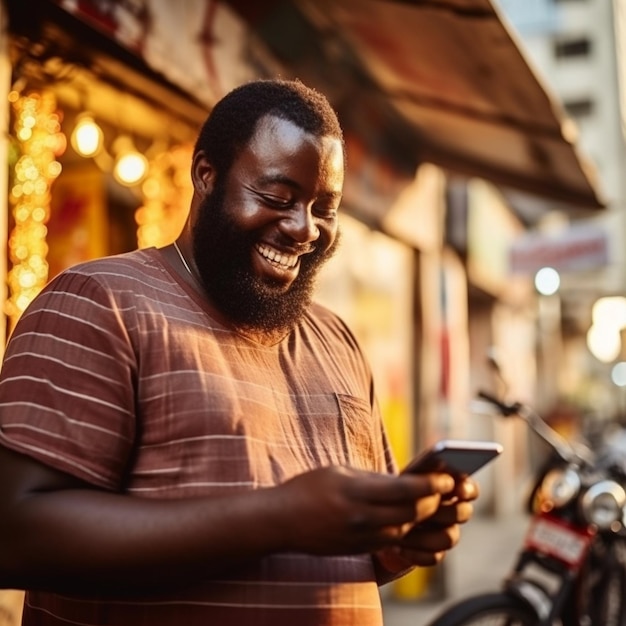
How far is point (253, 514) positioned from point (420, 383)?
643 centimetres

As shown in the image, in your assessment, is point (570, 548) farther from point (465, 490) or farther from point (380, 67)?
point (380, 67)

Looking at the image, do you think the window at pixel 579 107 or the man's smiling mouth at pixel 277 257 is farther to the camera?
the window at pixel 579 107

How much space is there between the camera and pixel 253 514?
3.86 ft

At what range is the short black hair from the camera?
147 cm

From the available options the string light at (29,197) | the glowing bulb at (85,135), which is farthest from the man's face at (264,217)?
the glowing bulb at (85,135)

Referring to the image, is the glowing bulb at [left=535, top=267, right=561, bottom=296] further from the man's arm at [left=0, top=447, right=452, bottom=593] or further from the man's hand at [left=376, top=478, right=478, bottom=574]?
the man's arm at [left=0, top=447, right=452, bottom=593]

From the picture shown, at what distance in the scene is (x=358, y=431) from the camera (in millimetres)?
1599

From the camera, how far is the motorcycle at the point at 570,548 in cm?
395

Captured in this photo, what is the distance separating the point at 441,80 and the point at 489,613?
132 inches

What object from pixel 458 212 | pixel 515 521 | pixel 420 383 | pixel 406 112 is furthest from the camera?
pixel 515 521

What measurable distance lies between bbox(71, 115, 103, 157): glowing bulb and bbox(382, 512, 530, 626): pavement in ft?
11.9

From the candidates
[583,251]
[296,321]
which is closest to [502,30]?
[296,321]

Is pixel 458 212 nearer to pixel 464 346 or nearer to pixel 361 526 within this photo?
pixel 464 346

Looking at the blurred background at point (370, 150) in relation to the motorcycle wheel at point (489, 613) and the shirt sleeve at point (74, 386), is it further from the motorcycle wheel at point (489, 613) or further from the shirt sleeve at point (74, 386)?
the shirt sleeve at point (74, 386)
